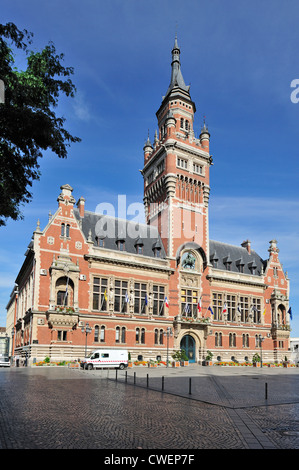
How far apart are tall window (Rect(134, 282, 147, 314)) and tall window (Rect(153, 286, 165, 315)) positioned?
5.64 ft

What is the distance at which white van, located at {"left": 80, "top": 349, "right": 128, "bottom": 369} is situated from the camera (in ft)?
129

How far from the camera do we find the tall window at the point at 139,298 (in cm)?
5150

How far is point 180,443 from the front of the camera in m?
10.1

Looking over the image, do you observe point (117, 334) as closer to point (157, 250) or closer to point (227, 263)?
point (157, 250)

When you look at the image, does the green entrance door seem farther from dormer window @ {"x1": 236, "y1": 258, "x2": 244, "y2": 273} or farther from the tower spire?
the tower spire

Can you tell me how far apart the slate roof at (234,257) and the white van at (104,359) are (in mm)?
24755

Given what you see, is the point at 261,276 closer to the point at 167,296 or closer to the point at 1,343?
the point at 167,296

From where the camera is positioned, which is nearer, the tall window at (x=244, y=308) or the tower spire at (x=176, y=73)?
the tall window at (x=244, y=308)

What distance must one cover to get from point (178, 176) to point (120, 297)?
2081 centimetres

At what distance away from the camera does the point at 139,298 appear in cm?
5175

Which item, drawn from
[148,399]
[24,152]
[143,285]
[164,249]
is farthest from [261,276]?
[24,152]

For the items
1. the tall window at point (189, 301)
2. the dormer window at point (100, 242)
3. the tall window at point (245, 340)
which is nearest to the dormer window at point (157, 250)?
the tall window at point (189, 301)

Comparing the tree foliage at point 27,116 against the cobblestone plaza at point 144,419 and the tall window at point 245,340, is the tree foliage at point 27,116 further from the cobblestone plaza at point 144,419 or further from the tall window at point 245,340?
the tall window at point 245,340
